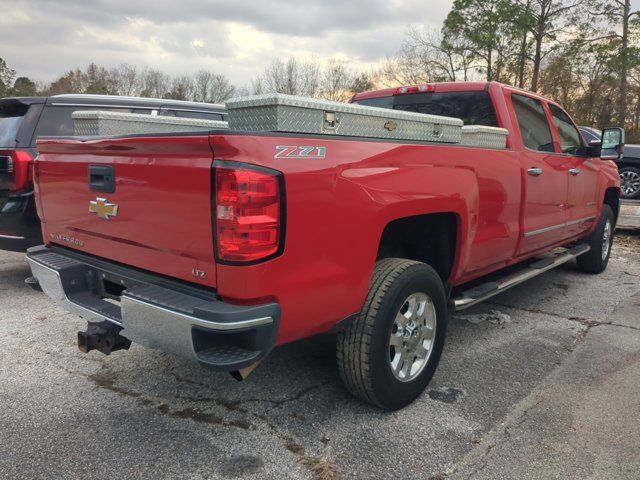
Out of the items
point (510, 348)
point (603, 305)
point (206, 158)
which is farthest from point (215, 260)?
point (603, 305)

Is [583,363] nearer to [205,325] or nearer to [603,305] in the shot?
[603,305]

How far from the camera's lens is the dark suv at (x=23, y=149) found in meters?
4.66

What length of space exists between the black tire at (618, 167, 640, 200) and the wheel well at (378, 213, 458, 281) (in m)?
10.6

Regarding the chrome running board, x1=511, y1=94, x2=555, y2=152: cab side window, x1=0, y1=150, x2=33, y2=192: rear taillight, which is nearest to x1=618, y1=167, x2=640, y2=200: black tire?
the chrome running board

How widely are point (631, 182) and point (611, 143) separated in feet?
25.2

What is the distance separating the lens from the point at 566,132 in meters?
5.03

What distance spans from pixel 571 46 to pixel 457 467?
78.2 feet

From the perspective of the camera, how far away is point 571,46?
21.7m

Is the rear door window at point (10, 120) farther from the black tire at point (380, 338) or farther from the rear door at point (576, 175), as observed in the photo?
the rear door at point (576, 175)

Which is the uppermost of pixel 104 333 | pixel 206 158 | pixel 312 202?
pixel 206 158

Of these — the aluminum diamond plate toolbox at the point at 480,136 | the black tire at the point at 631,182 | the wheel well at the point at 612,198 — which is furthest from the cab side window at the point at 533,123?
the black tire at the point at 631,182

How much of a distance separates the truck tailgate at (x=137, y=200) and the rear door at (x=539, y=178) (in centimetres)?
271

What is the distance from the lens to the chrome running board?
3.42 meters

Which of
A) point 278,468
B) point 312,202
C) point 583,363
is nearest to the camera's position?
point 312,202
